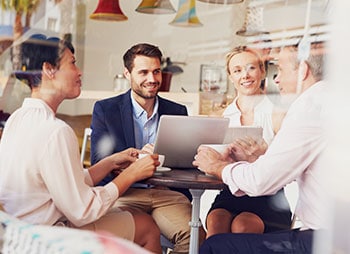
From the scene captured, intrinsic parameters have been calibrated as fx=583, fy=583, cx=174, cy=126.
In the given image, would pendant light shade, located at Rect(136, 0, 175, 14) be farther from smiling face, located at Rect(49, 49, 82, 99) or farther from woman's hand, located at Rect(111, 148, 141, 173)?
woman's hand, located at Rect(111, 148, 141, 173)

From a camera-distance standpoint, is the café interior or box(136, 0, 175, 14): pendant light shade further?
box(136, 0, 175, 14): pendant light shade

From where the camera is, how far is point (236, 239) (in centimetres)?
234

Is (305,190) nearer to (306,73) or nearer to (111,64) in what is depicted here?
(306,73)

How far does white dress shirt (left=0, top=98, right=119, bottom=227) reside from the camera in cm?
221

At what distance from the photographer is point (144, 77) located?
275cm

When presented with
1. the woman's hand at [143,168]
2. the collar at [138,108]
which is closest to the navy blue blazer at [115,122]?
the collar at [138,108]

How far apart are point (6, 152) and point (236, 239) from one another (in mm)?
1002

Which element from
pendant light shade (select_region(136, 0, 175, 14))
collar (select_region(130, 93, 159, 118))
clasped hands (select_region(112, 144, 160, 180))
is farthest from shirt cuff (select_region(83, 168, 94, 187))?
pendant light shade (select_region(136, 0, 175, 14))

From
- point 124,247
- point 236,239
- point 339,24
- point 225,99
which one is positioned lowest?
point 236,239

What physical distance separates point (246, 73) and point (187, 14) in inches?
21.8

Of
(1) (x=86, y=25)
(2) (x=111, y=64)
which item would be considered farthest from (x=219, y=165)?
(1) (x=86, y=25)

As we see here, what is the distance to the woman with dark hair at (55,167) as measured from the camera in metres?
2.22

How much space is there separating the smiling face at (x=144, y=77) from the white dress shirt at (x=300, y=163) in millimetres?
631

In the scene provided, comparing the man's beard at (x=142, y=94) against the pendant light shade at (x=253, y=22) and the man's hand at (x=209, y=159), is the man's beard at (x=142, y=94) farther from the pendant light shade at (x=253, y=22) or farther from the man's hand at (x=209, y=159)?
the pendant light shade at (x=253, y=22)
